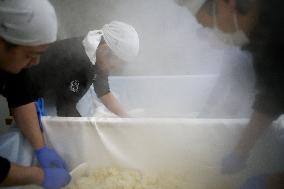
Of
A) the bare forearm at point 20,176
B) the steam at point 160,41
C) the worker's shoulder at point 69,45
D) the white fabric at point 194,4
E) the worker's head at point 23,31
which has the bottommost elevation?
the steam at point 160,41

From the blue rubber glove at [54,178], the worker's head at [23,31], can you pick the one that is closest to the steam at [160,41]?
the blue rubber glove at [54,178]

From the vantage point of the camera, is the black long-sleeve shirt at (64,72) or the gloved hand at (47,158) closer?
the gloved hand at (47,158)

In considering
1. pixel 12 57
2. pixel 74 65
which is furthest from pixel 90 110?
pixel 12 57

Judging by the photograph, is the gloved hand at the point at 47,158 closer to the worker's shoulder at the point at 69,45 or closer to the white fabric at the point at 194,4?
the worker's shoulder at the point at 69,45

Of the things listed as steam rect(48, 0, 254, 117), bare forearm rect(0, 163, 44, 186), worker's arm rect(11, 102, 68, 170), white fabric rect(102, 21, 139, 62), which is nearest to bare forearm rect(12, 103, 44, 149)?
worker's arm rect(11, 102, 68, 170)

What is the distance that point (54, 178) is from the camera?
4.72 feet

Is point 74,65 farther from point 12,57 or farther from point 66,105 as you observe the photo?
point 12,57

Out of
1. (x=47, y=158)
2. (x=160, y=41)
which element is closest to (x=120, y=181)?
(x=47, y=158)

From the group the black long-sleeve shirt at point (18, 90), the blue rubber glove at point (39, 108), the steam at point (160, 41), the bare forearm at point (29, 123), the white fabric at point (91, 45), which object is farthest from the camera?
the steam at point (160, 41)

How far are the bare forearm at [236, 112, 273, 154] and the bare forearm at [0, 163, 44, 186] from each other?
105 cm

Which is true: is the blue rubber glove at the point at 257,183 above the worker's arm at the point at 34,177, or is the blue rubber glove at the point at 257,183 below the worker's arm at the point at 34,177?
below

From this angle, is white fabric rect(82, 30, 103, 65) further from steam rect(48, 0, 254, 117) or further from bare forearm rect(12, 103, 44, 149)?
steam rect(48, 0, 254, 117)

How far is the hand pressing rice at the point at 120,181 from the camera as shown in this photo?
183 cm

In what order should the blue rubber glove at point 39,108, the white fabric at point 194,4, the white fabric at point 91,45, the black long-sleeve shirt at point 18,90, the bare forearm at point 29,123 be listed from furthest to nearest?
1. the white fabric at point 91,45
2. the blue rubber glove at point 39,108
3. the bare forearm at point 29,123
4. the black long-sleeve shirt at point 18,90
5. the white fabric at point 194,4
